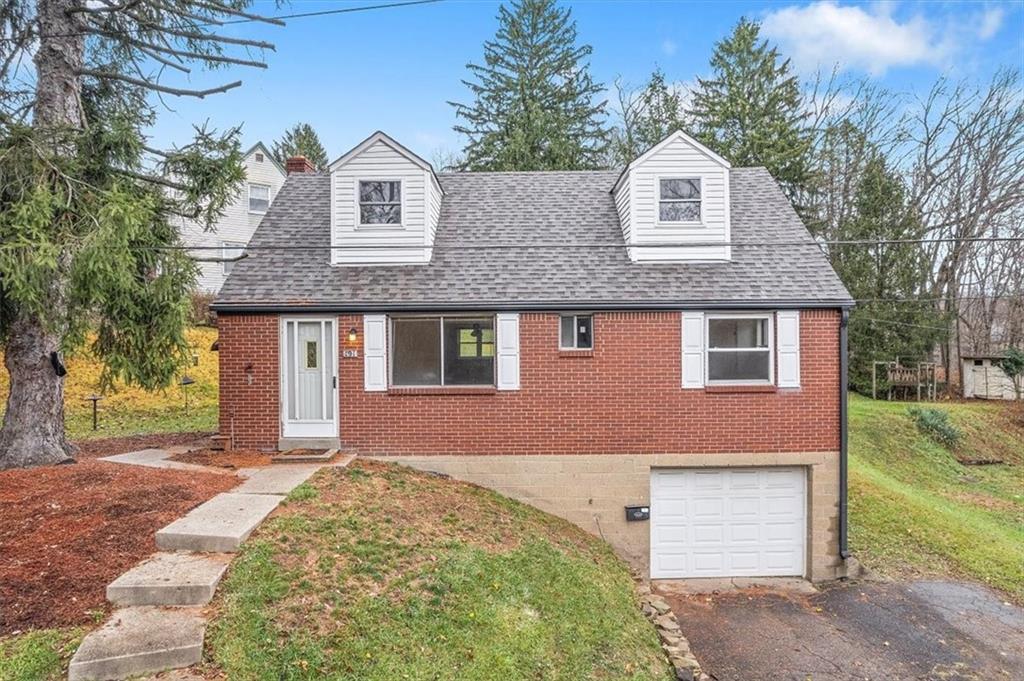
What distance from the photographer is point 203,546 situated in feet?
15.8

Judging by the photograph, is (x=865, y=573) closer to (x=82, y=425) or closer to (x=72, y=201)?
(x=72, y=201)

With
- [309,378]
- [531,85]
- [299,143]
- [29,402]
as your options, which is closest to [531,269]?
[309,378]

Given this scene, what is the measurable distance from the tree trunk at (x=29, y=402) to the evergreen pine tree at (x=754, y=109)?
22.3 metres

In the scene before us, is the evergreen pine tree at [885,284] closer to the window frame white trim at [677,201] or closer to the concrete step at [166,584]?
the window frame white trim at [677,201]

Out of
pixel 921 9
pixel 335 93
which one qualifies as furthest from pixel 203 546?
pixel 921 9

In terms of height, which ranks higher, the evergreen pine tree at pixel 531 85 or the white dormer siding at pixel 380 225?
the evergreen pine tree at pixel 531 85

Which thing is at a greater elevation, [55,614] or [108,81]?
[108,81]

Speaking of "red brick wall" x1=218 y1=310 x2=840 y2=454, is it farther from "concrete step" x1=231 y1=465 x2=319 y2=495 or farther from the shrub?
the shrub

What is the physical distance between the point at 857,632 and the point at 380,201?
9.95 meters

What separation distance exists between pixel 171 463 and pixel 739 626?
8.58m

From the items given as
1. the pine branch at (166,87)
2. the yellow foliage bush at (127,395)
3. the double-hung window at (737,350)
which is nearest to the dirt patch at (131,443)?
the yellow foliage bush at (127,395)

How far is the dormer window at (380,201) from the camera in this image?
372 inches

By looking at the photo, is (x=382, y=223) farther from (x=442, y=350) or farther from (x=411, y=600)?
(x=411, y=600)

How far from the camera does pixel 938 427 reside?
15.7 metres
